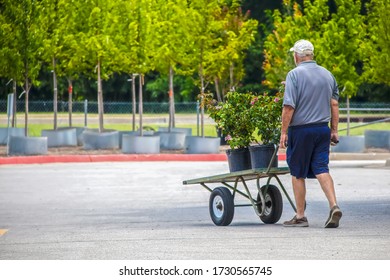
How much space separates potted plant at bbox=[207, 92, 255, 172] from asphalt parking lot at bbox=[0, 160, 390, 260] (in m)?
0.76

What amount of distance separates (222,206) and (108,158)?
19.2 metres

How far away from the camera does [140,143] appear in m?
35.5

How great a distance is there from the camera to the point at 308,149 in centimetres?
1344

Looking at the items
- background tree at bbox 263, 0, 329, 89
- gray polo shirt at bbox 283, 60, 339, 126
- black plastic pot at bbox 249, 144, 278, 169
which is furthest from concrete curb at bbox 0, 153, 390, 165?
gray polo shirt at bbox 283, 60, 339, 126

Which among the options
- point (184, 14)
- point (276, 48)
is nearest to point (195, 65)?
point (184, 14)

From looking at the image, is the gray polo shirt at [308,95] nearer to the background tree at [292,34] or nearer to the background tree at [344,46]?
the background tree at [292,34]

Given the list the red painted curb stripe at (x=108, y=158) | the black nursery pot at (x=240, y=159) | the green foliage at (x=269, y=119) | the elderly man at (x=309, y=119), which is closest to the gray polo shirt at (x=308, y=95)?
the elderly man at (x=309, y=119)

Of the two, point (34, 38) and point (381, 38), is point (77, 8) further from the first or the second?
point (381, 38)

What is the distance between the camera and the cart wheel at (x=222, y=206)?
1430 centimetres

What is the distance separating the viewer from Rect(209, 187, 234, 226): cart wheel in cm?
1430

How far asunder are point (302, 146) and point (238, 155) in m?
1.58

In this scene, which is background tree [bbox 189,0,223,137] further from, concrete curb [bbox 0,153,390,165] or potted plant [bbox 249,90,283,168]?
potted plant [bbox 249,90,283,168]

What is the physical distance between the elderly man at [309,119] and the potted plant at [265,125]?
850 millimetres

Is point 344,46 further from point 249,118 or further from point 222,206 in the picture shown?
point 222,206
